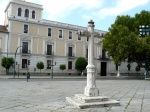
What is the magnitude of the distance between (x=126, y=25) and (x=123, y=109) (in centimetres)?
2871

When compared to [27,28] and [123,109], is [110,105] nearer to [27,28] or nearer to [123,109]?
[123,109]

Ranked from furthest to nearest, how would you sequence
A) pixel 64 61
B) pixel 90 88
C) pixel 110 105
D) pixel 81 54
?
pixel 81 54 < pixel 64 61 < pixel 90 88 < pixel 110 105

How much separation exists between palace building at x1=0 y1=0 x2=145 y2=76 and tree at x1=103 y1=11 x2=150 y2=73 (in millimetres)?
13833

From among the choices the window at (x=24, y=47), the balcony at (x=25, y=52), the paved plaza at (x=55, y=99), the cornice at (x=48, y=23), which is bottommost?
the paved plaza at (x=55, y=99)

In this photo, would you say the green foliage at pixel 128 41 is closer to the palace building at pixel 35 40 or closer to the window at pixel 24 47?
the palace building at pixel 35 40

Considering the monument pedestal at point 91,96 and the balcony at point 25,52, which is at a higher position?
the balcony at point 25,52

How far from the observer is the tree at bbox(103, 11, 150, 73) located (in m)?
28.9

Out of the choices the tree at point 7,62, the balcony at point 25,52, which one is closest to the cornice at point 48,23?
the balcony at point 25,52

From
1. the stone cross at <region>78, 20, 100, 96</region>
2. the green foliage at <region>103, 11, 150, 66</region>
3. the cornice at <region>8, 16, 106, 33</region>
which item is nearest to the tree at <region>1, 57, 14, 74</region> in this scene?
the cornice at <region>8, 16, 106, 33</region>

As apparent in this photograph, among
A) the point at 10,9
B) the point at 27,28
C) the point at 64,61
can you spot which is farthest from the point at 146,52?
the point at 10,9

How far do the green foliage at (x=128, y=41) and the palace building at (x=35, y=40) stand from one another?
13.8 meters

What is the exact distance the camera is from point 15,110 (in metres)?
6.81

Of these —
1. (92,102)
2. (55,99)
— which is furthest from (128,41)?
(92,102)

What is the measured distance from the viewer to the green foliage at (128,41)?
28881 millimetres
